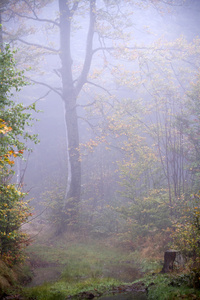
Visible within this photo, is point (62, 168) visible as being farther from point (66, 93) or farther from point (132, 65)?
point (132, 65)

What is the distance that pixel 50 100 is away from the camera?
3341 centimetres

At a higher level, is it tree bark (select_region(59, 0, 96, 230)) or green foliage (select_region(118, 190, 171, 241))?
tree bark (select_region(59, 0, 96, 230))

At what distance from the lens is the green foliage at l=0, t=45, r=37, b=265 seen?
18.5ft

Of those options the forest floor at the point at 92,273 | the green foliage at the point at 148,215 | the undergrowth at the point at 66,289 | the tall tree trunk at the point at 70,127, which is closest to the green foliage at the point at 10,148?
the forest floor at the point at 92,273

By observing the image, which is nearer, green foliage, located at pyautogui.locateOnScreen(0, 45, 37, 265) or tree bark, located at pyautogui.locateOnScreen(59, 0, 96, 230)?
green foliage, located at pyautogui.locateOnScreen(0, 45, 37, 265)

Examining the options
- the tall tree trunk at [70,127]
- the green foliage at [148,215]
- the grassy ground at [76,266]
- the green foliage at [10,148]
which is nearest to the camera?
the green foliage at [10,148]

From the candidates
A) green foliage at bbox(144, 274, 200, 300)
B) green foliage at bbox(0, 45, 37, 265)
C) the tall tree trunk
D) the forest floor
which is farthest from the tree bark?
green foliage at bbox(144, 274, 200, 300)

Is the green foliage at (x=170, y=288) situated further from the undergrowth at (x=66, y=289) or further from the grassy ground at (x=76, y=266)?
the grassy ground at (x=76, y=266)

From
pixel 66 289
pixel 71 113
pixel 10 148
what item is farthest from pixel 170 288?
pixel 71 113

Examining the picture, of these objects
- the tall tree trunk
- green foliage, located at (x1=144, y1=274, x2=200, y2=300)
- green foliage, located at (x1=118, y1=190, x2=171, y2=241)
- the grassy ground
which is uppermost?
the tall tree trunk

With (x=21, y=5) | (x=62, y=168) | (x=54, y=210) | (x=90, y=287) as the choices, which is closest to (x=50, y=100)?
(x=62, y=168)

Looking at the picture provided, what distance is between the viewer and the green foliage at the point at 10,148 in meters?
5.65

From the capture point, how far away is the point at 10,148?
6.26 m

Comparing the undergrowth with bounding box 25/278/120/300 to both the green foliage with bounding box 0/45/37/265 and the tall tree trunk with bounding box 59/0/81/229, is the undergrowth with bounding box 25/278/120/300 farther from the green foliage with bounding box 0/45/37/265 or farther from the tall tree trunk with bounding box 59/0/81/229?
the tall tree trunk with bounding box 59/0/81/229
